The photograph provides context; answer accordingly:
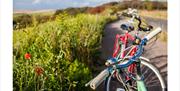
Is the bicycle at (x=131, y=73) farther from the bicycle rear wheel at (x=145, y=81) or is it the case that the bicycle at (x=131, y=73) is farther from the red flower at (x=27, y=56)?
the red flower at (x=27, y=56)

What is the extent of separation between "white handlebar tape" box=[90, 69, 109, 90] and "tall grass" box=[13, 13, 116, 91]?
42mm

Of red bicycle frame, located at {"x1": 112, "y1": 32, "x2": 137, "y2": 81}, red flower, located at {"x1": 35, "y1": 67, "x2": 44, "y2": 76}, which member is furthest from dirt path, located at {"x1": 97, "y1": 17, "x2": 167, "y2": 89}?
red flower, located at {"x1": 35, "y1": 67, "x2": 44, "y2": 76}

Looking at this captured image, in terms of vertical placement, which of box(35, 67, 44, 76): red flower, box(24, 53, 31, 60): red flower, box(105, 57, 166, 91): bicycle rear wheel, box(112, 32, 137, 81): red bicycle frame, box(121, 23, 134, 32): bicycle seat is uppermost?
→ box(121, 23, 134, 32): bicycle seat

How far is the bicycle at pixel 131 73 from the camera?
347 cm

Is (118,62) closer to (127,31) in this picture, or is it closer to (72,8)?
(127,31)

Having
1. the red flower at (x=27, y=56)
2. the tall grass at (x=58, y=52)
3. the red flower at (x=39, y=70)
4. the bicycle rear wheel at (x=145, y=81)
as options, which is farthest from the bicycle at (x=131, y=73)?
the red flower at (x=27, y=56)

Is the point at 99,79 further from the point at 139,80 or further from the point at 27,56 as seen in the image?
the point at 27,56

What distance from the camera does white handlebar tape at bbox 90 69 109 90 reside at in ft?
11.4

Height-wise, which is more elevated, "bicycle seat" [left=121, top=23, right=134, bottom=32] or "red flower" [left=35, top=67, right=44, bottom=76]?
"bicycle seat" [left=121, top=23, right=134, bottom=32]

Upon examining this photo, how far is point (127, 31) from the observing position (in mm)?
3496

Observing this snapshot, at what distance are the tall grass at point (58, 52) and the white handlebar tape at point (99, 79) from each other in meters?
0.04

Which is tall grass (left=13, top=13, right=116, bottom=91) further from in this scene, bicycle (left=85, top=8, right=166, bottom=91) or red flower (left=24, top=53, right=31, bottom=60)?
bicycle (left=85, top=8, right=166, bottom=91)

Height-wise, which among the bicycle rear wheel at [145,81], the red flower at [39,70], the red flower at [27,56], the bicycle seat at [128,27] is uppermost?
the bicycle seat at [128,27]
